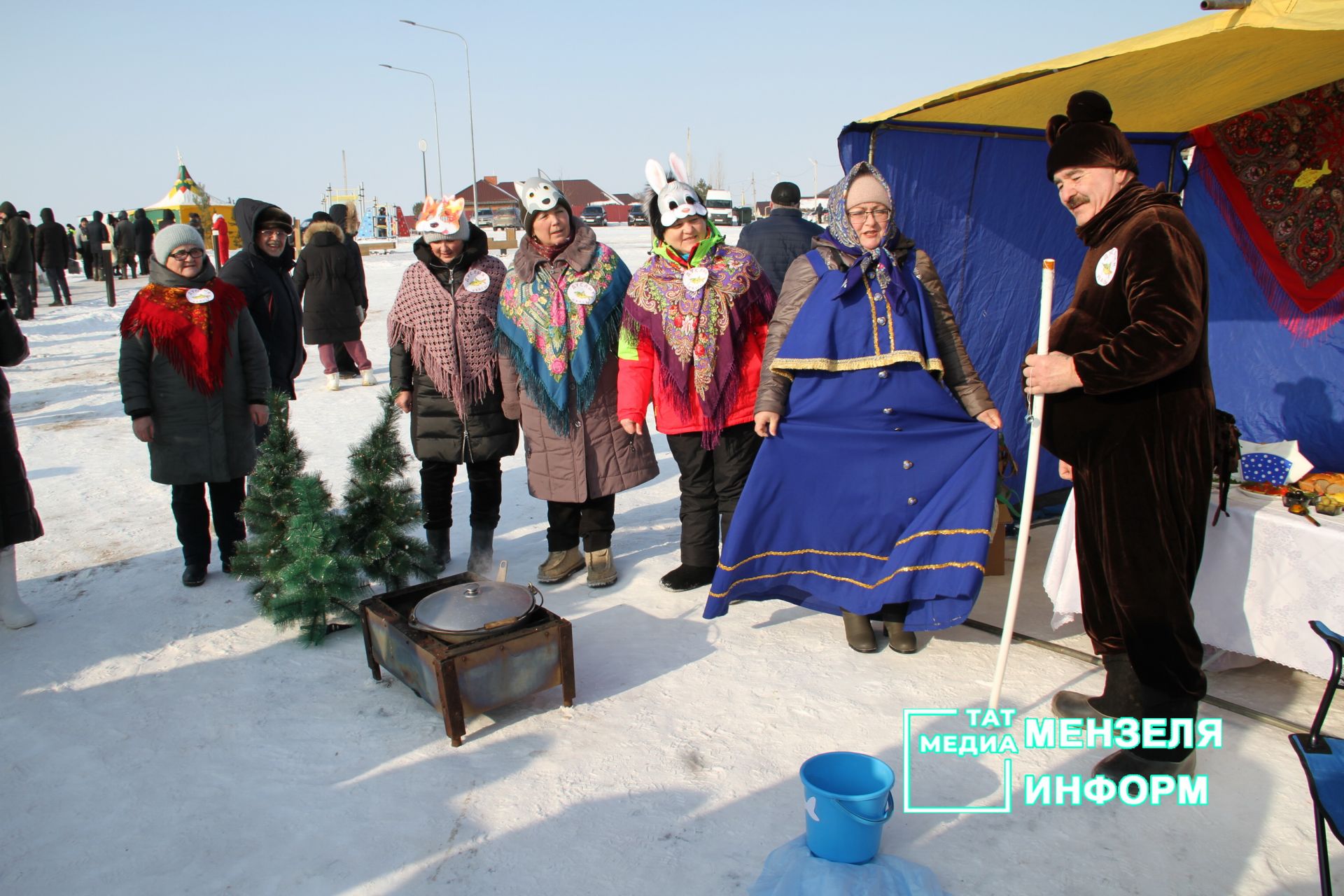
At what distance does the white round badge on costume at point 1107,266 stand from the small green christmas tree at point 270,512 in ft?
10.3

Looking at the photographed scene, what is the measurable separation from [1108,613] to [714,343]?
1.84m

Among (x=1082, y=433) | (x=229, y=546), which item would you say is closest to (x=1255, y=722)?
(x=1082, y=433)

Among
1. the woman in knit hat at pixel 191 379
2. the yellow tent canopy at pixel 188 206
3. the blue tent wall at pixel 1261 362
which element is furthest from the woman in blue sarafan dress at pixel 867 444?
the yellow tent canopy at pixel 188 206

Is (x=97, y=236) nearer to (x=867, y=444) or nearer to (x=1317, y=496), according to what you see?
(x=867, y=444)

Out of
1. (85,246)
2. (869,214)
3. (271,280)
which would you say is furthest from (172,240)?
(85,246)

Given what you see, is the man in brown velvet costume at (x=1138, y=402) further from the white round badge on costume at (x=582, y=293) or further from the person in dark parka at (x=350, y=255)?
the person in dark parka at (x=350, y=255)

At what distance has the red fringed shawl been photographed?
4.07 m

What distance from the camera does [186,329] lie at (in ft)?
13.5

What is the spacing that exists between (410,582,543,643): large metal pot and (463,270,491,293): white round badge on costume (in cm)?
159

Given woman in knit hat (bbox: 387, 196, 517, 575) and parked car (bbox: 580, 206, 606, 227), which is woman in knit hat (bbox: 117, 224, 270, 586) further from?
parked car (bbox: 580, 206, 606, 227)

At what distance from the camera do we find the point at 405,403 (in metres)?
4.26

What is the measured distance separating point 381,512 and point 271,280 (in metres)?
1.93

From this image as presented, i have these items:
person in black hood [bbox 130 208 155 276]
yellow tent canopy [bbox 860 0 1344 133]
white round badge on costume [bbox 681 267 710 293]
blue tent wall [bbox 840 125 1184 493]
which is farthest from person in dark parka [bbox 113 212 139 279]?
yellow tent canopy [bbox 860 0 1344 133]

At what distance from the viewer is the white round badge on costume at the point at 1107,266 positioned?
8.42 feet
